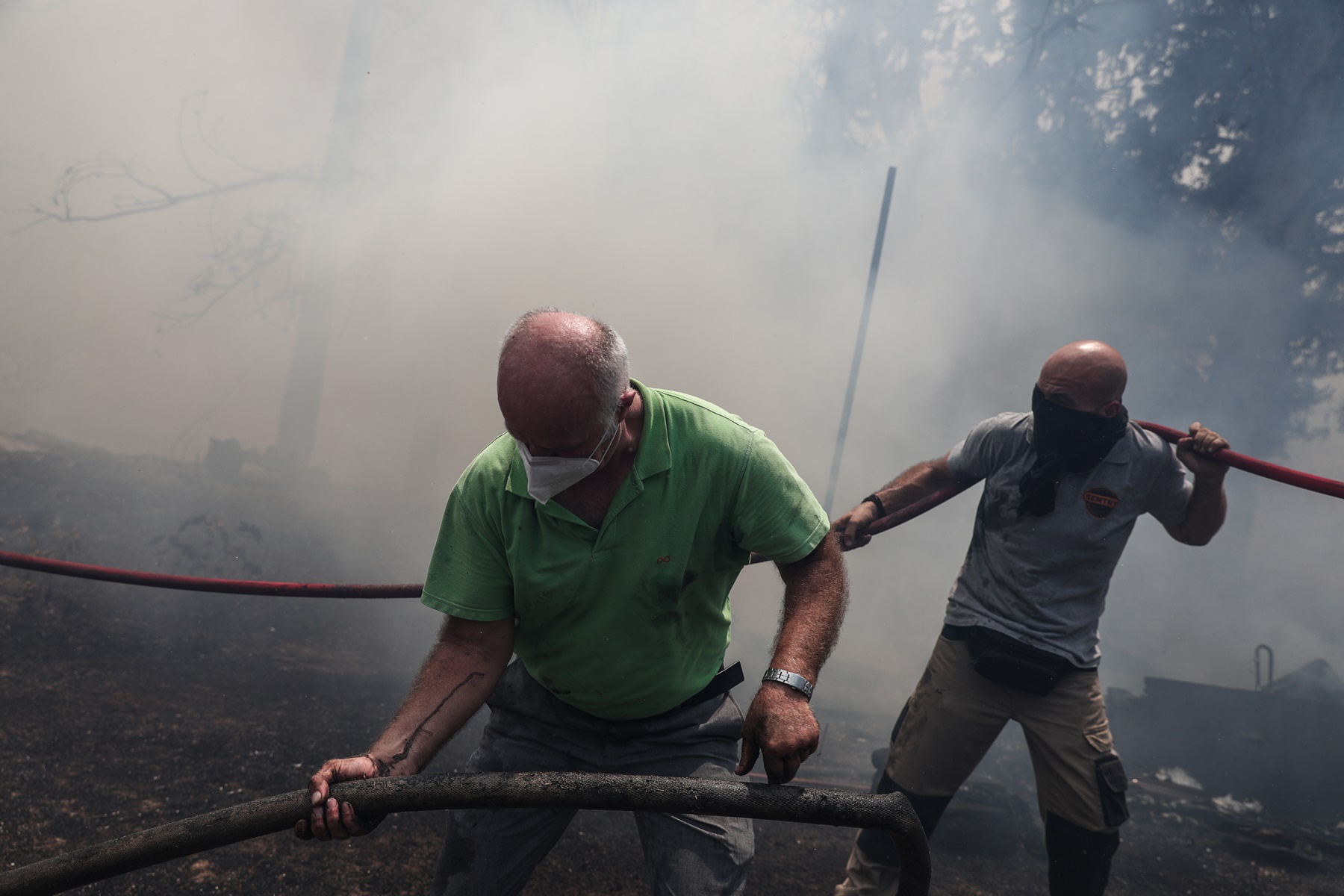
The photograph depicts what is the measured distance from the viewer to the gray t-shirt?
2656 millimetres

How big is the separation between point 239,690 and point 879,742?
465cm

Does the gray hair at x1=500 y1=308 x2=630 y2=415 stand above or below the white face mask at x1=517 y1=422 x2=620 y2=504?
above

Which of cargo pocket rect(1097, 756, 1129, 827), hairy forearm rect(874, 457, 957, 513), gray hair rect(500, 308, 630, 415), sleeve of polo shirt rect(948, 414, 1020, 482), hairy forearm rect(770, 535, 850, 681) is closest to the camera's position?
gray hair rect(500, 308, 630, 415)

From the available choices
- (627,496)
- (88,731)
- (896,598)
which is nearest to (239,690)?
(88,731)

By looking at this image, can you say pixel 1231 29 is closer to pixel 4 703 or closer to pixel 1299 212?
pixel 1299 212

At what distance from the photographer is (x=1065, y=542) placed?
2.66 m

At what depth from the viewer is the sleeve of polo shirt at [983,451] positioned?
2885 millimetres

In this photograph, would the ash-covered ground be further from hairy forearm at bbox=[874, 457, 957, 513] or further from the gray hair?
the gray hair

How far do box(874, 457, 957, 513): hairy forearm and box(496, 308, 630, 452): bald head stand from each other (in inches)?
68.0

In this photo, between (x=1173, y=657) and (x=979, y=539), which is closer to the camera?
(x=979, y=539)

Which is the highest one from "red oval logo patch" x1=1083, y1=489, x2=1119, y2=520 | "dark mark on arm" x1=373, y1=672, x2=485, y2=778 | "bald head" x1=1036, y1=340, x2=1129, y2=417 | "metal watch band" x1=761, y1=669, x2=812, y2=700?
"bald head" x1=1036, y1=340, x2=1129, y2=417

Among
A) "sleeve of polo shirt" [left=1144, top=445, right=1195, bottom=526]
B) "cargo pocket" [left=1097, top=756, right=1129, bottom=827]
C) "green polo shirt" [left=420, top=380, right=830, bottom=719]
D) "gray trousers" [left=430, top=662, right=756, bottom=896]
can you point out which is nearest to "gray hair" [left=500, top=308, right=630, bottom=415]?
"green polo shirt" [left=420, top=380, right=830, bottom=719]

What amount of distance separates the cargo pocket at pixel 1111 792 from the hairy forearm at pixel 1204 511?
32.9 inches

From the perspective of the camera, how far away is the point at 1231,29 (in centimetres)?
855
